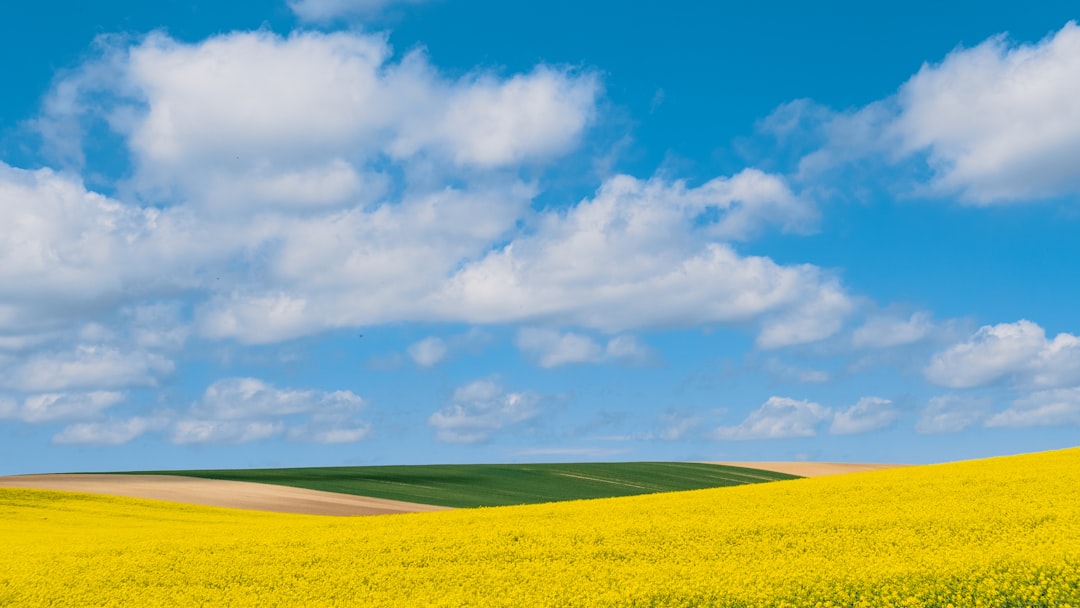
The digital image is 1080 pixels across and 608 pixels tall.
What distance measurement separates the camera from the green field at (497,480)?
5075cm

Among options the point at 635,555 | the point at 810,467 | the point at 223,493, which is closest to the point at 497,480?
the point at 223,493

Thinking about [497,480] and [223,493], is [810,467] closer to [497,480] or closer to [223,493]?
[497,480]

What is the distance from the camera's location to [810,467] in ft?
245

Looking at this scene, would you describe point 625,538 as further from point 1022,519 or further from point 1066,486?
point 1066,486

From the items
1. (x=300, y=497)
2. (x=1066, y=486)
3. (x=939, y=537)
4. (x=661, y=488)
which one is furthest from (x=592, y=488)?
(x=939, y=537)

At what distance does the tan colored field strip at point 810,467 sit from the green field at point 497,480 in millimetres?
2282

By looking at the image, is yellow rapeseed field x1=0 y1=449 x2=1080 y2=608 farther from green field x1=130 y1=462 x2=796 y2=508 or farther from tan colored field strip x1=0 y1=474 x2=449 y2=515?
green field x1=130 y1=462 x2=796 y2=508

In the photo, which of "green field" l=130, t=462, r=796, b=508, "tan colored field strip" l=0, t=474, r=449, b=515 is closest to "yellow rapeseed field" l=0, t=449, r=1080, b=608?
"tan colored field strip" l=0, t=474, r=449, b=515

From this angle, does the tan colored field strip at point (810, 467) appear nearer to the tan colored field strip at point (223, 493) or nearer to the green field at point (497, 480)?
the green field at point (497, 480)

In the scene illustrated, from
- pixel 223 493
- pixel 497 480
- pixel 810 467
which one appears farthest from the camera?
pixel 810 467

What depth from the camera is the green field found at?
1998 inches

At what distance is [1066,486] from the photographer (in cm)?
2089

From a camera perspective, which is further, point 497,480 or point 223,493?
point 497,480

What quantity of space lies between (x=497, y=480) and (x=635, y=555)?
1723 inches
